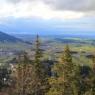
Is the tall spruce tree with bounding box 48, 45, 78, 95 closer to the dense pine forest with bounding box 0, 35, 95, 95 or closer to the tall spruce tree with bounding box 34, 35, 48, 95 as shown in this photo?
the dense pine forest with bounding box 0, 35, 95, 95

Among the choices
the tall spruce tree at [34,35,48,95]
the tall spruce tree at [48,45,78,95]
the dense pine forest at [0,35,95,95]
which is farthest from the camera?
the tall spruce tree at [34,35,48,95]

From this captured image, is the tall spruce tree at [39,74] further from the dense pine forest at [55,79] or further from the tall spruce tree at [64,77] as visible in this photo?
the tall spruce tree at [64,77]

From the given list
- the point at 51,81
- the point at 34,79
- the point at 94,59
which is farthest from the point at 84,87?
the point at 51,81

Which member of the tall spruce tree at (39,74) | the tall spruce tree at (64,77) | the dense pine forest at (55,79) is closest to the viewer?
the tall spruce tree at (64,77)

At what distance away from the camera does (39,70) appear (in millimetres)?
61750

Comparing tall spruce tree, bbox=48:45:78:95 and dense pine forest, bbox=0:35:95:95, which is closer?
tall spruce tree, bbox=48:45:78:95

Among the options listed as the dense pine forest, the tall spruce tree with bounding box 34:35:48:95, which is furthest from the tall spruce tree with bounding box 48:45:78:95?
the tall spruce tree with bounding box 34:35:48:95

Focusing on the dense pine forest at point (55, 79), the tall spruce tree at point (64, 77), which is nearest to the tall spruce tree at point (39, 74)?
the dense pine forest at point (55, 79)

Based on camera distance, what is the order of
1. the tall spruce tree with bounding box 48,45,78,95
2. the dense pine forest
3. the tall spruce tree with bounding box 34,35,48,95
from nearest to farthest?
the tall spruce tree with bounding box 48,45,78,95, the dense pine forest, the tall spruce tree with bounding box 34,35,48,95

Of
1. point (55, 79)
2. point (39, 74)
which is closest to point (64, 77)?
point (55, 79)

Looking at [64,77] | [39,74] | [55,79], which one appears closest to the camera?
[64,77]

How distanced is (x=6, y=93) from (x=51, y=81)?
1810 cm

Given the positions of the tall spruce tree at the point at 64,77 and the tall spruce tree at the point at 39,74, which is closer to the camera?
the tall spruce tree at the point at 64,77

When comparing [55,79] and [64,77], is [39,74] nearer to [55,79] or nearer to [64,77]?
[55,79]
